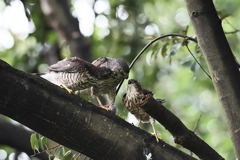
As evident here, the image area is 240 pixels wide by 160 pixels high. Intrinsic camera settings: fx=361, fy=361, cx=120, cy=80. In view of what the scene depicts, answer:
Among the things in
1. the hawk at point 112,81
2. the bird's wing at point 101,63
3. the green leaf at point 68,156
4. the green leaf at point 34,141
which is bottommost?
the green leaf at point 68,156

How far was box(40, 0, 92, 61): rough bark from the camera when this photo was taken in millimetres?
5418

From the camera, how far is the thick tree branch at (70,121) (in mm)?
1744

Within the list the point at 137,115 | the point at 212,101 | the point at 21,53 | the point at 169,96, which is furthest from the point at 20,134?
the point at 212,101

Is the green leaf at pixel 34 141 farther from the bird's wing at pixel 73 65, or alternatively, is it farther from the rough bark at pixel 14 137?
the rough bark at pixel 14 137

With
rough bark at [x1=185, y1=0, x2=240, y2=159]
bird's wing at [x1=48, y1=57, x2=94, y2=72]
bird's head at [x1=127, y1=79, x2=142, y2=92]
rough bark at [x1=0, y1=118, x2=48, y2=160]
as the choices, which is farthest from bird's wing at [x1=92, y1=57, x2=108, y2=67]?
rough bark at [x1=0, y1=118, x2=48, y2=160]

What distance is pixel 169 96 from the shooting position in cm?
841

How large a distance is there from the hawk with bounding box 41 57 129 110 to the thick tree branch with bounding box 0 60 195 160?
103 centimetres

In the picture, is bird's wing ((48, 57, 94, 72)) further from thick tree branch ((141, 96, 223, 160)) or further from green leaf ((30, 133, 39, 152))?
thick tree branch ((141, 96, 223, 160))

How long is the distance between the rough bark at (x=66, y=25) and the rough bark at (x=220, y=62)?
10.4ft

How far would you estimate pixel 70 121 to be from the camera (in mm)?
1905

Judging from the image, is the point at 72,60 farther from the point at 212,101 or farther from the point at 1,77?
the point at 212,101

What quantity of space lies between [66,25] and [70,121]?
3.94 metres

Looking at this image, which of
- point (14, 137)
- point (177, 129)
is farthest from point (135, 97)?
point (14, 137)

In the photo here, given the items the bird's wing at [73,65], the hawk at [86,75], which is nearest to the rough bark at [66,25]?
the hawk at [86,75]
